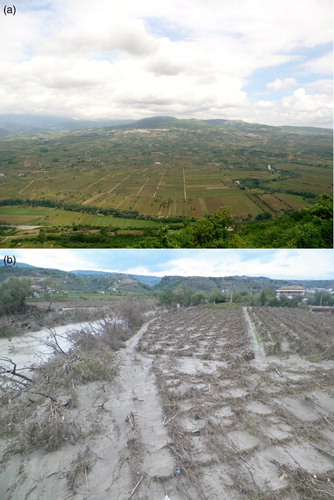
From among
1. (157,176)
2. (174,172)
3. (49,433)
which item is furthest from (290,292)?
(49,433)

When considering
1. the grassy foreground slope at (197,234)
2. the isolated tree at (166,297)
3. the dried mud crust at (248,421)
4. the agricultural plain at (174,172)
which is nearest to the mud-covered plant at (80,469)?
the dried mud crust at (248,421)

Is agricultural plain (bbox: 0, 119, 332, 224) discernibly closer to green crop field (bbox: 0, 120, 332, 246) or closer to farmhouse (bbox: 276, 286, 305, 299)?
green crop field (bbox: 0, 120, 332, 246)

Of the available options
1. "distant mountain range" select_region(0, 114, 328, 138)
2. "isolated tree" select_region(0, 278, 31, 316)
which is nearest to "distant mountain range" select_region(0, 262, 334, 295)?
"isolated tree" select_region(0, 278, 31, 316)

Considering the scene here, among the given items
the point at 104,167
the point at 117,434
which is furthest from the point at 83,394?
the point at 104,167

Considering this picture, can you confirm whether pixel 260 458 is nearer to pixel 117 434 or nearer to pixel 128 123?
pixel 117 434

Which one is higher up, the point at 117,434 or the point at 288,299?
the point at 117,434

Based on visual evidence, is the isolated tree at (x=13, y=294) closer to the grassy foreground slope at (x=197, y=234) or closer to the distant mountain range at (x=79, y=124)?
the grassy foreground slope at (x=197, y=234)

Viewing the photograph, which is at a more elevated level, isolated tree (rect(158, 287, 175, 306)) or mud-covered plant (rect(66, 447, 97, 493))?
mud-covered plant (rect(66, 447, 97, 493))
